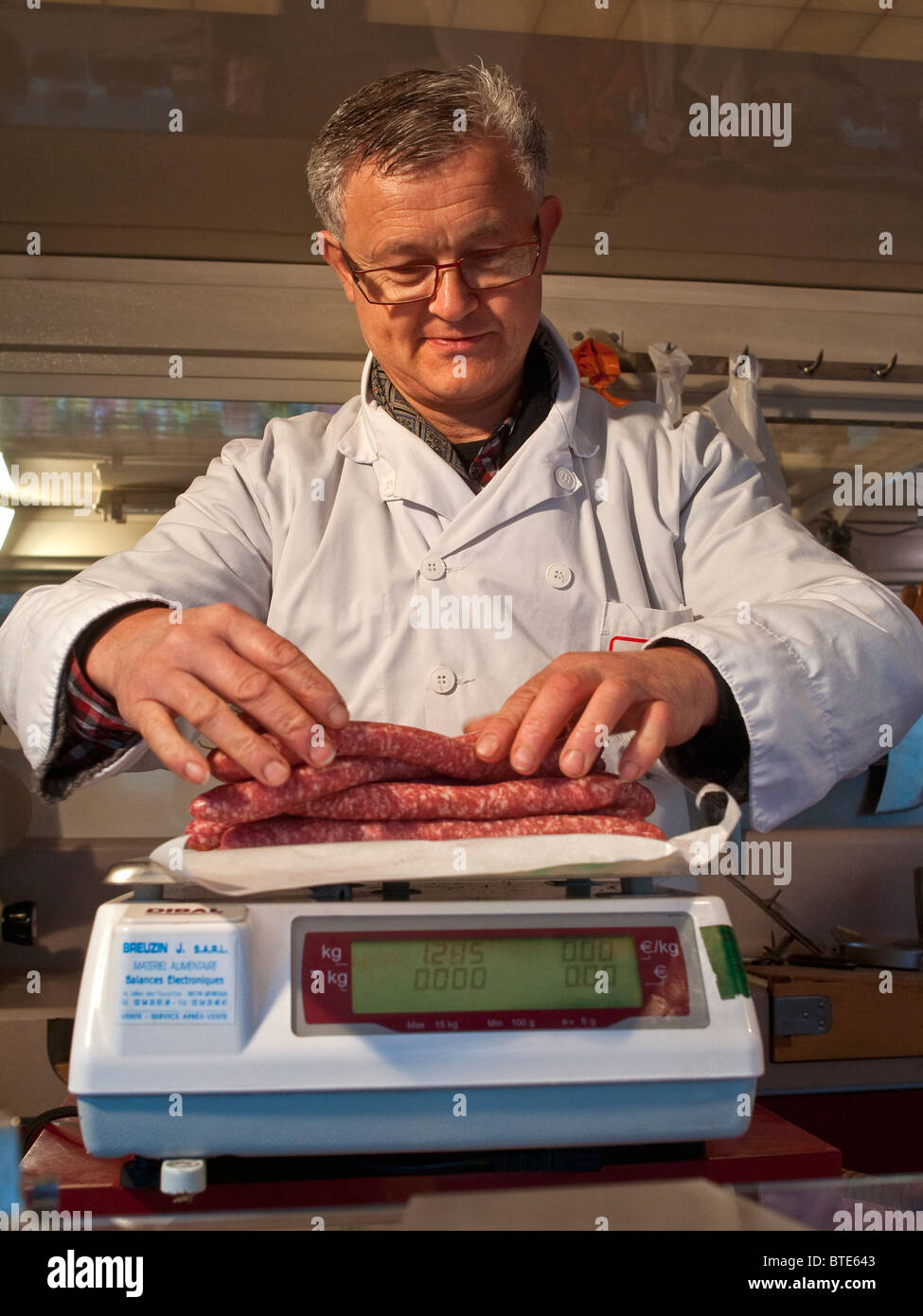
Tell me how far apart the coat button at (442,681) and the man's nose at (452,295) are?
43 cm

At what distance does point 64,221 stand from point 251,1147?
7.52 ft

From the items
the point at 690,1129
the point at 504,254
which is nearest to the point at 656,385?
the point at 504,254

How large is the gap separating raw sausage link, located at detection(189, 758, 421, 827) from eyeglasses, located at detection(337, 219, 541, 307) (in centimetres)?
75

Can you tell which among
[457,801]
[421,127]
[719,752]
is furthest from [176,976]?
[421,127]

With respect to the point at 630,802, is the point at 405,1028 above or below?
below

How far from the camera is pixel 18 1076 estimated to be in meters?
1.97

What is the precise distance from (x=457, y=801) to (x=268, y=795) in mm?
141

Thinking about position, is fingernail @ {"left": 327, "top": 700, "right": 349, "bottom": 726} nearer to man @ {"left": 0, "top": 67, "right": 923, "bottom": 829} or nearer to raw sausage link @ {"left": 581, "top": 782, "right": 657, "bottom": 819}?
raw sausage link @ {"left": 581, "top": 782, "right": 657, "bottom": 819}

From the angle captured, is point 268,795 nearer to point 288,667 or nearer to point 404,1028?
point 288,667

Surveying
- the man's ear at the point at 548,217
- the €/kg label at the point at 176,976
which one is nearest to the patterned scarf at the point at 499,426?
the man's ear at the point at 548,217

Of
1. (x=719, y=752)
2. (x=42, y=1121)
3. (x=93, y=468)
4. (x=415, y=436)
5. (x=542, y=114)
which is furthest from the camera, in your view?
(x=93, y=468)

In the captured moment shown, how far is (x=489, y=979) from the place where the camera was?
734 mm

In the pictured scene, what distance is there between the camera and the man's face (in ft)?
4.44
